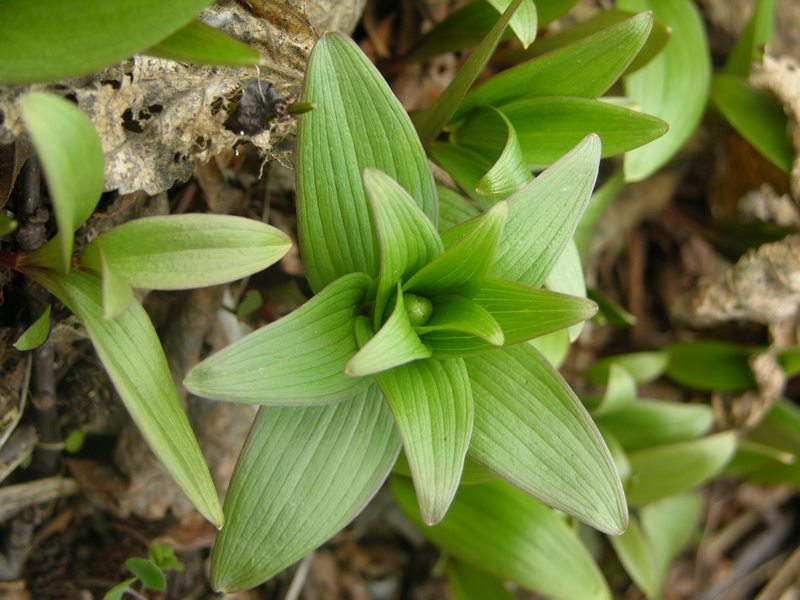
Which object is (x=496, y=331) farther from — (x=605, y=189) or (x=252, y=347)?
(x=605, y=189)

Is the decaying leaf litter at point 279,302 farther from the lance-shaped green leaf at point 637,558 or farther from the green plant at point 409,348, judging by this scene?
the lance-shaped green leaf at point 637,558

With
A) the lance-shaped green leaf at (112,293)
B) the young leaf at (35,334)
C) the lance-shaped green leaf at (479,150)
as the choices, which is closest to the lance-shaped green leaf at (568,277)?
the lance-shaped green leaf at (479,150)

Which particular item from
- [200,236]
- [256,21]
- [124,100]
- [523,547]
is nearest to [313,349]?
[200,236]

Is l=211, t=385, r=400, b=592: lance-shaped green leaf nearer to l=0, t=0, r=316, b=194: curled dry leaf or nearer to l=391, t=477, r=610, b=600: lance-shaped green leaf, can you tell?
l=0, t=0, r=316, b=194: curled dry leaf

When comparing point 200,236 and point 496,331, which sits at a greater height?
point 200,236

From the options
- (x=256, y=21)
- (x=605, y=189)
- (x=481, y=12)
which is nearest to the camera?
(x=256, y=21)

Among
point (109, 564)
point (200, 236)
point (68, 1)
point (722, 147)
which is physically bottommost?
point (109, 564)
